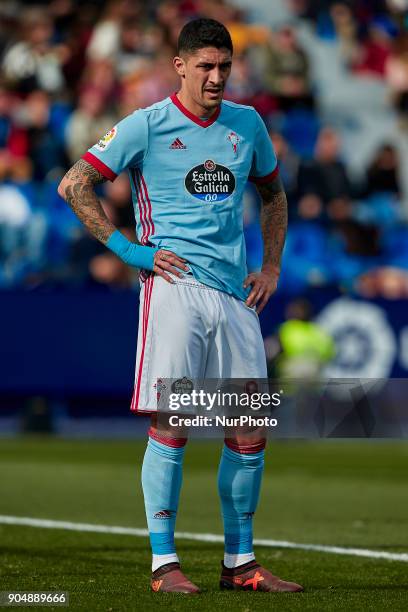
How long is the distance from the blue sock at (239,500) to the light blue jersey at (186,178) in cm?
67

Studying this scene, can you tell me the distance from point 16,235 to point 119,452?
10.1ft

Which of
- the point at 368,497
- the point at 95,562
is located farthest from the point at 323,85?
the point at 95,562

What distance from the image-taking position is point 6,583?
580 cm

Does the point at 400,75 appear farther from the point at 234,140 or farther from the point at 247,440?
the point at 247,440

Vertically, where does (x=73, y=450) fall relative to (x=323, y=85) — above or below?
below

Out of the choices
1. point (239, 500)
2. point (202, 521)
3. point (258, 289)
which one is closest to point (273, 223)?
point (258, 289)

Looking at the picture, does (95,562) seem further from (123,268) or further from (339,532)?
(123,268)

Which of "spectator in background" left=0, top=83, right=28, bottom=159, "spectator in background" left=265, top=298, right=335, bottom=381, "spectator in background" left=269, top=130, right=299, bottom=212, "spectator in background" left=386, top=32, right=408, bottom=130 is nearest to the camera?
"spectator in background" left=265, top=298, right=335, bottom=381

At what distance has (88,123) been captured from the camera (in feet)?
60.4

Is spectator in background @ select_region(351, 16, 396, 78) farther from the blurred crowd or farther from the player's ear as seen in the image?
the player's ear

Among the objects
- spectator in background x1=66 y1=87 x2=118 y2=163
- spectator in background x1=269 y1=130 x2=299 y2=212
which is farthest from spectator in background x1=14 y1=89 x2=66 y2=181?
spectator in background x1=269 y1=130 x2=299 y2=212

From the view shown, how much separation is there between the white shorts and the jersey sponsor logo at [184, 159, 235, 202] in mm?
336

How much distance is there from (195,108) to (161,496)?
156 cm

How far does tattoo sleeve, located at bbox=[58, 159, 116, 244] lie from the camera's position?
5.72 meters
